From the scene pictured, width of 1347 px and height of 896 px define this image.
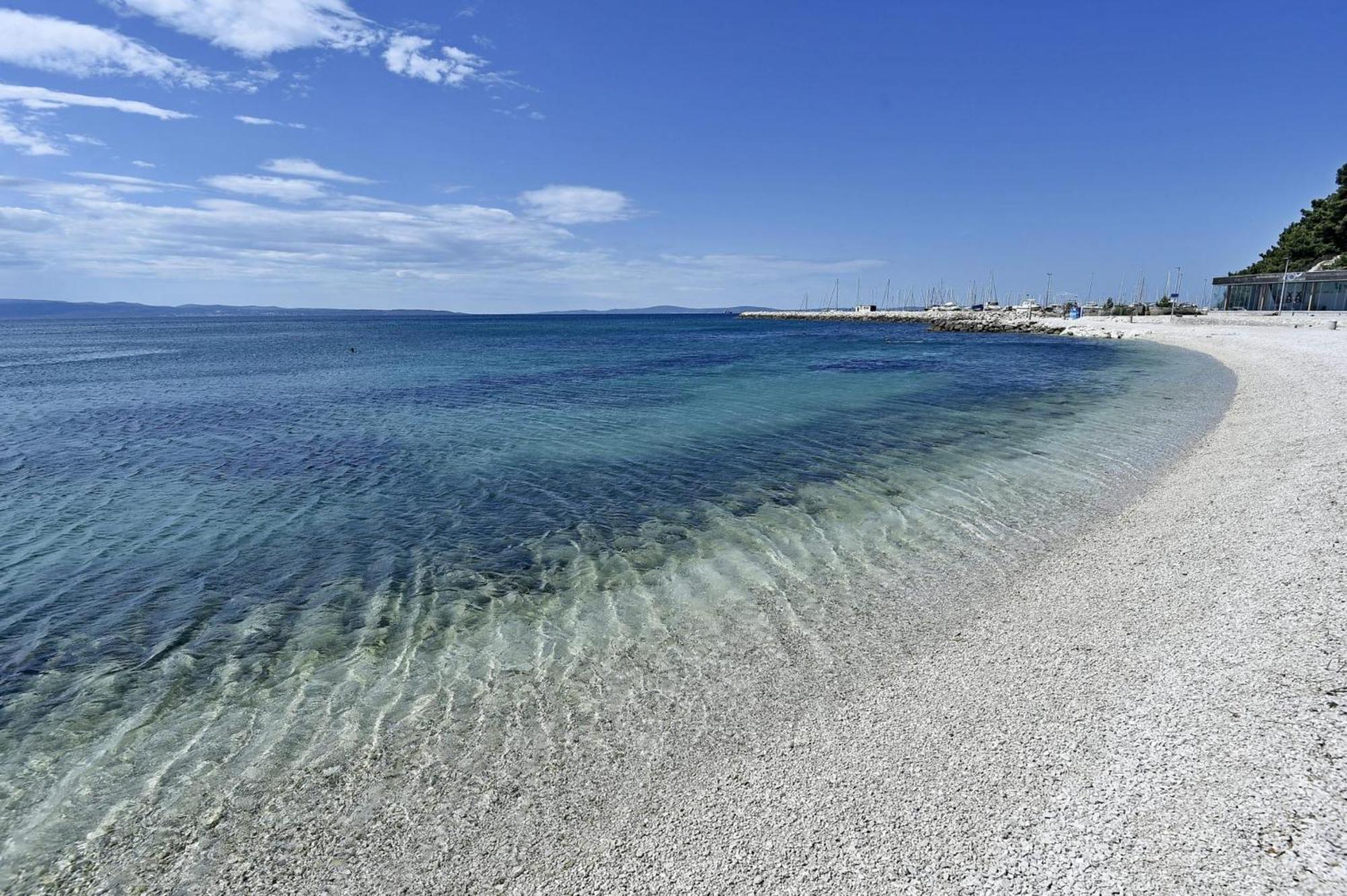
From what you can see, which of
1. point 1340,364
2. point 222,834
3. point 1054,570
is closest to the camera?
point 222,834

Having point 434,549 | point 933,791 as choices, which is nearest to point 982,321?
point 434,549

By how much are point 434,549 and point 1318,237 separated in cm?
10880

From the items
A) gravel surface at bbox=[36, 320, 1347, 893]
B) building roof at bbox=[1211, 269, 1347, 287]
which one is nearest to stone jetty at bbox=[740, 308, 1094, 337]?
building roof at bbox=[1211, 269, 1347, 287]

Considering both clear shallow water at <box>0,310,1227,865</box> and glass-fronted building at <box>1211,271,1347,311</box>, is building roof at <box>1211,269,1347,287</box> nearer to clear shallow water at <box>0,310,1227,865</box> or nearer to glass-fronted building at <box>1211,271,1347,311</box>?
glass-fronted building at <box>1211,271,1347,311</box>

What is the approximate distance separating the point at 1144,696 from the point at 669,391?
88.5 feet

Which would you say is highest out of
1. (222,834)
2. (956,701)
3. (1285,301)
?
(1285,301)

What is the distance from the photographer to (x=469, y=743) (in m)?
5.89

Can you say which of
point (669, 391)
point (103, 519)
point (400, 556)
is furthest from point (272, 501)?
point (669, 391)

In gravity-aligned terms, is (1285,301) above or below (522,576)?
above

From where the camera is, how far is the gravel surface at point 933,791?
417cm

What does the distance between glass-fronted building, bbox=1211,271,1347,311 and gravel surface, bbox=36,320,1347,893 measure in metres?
75.3

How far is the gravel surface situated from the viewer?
4.17 m

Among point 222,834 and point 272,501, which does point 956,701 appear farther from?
point 272,501

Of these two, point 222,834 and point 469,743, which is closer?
point 222,834
